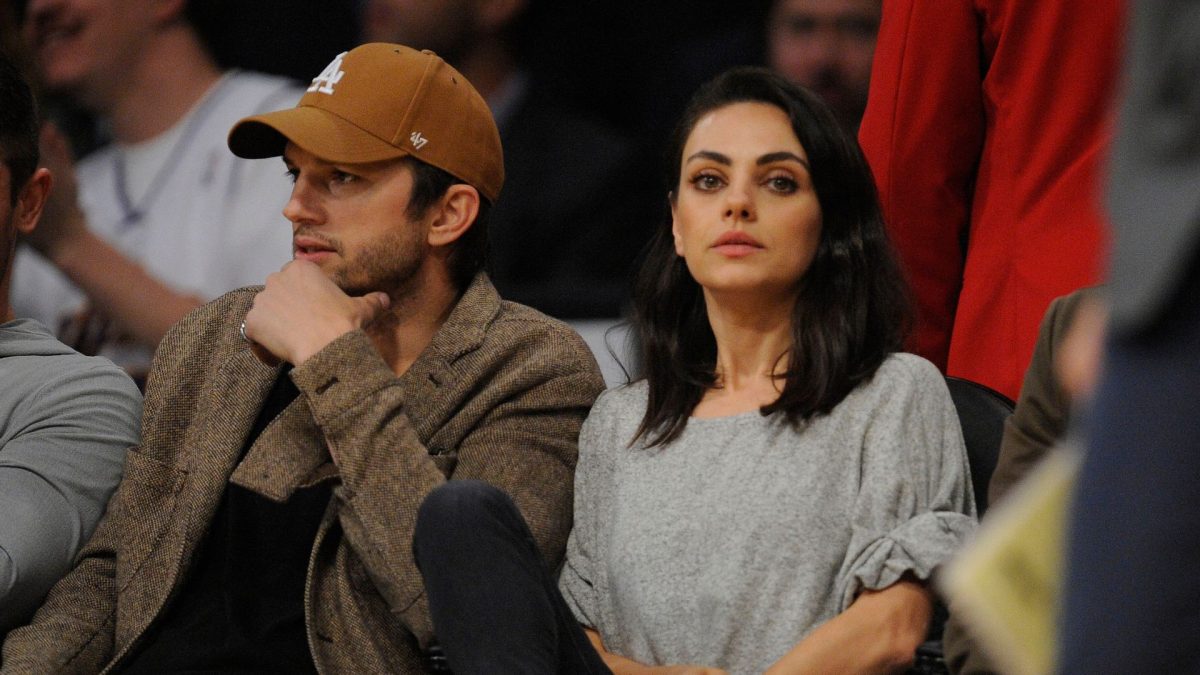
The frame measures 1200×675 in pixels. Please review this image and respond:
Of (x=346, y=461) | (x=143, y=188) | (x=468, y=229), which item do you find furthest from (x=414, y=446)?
(x=143, y=188)

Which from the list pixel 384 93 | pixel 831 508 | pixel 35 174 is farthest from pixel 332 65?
pixel 831 508

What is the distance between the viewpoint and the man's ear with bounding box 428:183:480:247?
102 inches

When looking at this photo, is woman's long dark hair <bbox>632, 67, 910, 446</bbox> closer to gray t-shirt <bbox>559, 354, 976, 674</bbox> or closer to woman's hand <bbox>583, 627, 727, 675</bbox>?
gray t-shirt <bbox>559, 354, 976, 674</bbox>

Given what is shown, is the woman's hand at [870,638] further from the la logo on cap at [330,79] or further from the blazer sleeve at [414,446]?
the la logo on cap at [330,79]

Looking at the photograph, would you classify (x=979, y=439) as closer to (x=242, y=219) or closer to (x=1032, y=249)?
(x=1032, y=249)

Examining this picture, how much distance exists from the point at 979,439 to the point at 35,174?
162 centimetres

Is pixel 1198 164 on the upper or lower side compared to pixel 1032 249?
upper

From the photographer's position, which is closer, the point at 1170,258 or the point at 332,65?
the point at 1170,258

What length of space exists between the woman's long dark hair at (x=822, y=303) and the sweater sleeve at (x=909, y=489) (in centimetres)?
9

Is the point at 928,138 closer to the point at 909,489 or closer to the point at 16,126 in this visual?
the point at 909,489

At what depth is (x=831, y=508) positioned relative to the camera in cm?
209

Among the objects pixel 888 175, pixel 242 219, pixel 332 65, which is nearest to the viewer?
pixel 888 175

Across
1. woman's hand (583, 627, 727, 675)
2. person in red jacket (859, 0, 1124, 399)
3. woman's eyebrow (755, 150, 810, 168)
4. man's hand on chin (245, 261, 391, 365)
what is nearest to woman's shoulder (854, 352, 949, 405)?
person in red jacket (859, 0, 1124, 399)

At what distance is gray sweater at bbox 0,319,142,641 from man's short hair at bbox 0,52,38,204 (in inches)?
9.9
